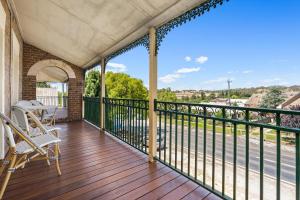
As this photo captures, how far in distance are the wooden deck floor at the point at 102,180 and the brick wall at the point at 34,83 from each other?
426 centimetres

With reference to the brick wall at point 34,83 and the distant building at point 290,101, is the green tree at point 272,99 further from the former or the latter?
the brick wall at point 34,83

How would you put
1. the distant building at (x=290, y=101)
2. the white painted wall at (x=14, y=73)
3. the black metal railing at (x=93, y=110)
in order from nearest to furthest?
the distant building at (x=290, y=101)
the white painted wall at (x=14, y=73)
the black metal railing at (x=93, y=110)

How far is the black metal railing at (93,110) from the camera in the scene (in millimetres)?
5360

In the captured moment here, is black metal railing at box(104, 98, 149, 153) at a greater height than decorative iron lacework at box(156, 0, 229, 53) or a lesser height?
lesser

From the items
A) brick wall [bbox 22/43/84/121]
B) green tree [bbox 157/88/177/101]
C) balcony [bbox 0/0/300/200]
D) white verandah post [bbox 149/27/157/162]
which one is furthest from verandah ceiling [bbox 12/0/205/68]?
brick wall [bbox 22/43/84/121]

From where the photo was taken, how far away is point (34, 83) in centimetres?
626

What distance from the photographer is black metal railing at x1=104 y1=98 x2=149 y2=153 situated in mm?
3199

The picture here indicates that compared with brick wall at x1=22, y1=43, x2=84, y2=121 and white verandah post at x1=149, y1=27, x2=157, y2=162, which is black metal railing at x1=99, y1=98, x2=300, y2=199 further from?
brick wall at x1=22, y1=43, x2=84, y2=121

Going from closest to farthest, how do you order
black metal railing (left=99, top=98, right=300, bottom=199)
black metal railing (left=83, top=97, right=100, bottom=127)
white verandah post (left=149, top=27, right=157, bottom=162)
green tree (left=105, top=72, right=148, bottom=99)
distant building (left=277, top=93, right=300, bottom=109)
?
black metal railing (left=99, top=98, right=300, bottom=199) → distant building (left=277, top=93, right=300, bottom=109) → white verandah post (left=149, top=27, right=157, bottom=162) → black metal railing (left=83, top=97, right=100, bottom=127) → green tree (left=105, top=72, right=148, bottom=99)

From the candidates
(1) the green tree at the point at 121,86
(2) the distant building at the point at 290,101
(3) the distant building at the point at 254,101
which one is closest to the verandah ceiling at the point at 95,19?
(3) the distant building at the point at 254,101

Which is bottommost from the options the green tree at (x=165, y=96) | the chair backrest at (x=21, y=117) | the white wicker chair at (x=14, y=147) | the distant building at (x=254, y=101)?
the white wicker chair at (x=14, y=147)

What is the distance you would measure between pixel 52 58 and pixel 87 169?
555cm

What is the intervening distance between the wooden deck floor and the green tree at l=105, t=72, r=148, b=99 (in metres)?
13.2

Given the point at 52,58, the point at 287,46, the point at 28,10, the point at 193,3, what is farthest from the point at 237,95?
the point at 287,46
